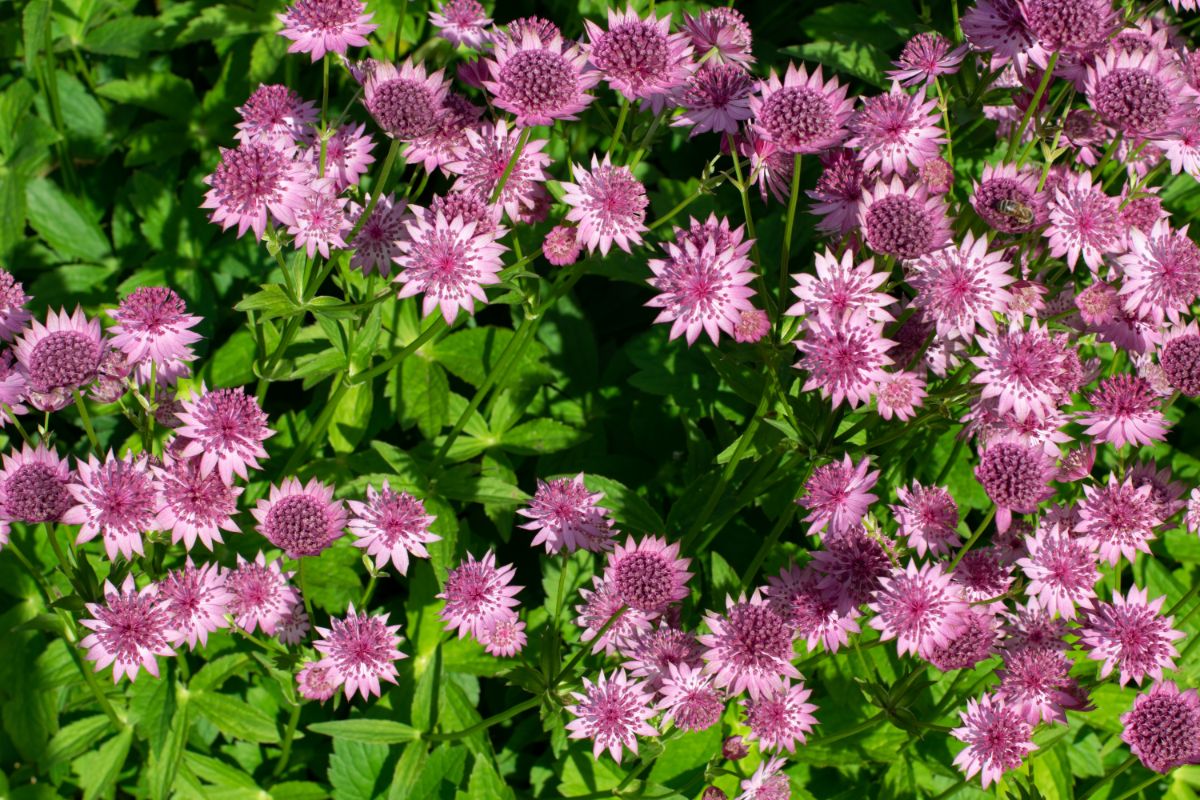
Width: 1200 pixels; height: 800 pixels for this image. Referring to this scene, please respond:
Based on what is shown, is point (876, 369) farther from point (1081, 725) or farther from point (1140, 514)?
point (1081, 725)

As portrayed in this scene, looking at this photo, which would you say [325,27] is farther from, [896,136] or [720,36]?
[896,136]

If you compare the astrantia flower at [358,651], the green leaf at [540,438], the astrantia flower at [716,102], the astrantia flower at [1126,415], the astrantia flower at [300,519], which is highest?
the astrantia flower at [716,102]

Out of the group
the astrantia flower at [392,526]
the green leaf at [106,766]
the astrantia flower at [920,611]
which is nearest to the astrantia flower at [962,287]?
the astrantia flower at [920,611]

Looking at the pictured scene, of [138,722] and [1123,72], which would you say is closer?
[1123,72]

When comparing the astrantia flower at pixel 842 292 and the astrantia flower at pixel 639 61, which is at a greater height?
the astrantia flower at pixel 639 61

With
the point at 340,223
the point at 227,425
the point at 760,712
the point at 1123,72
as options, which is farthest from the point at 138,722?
the point at 1123,72

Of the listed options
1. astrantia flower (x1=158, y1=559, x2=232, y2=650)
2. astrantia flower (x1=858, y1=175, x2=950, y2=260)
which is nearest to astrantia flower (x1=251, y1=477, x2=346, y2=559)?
astrantia flower (x1=158, y1=559, x2=232, y2=650)

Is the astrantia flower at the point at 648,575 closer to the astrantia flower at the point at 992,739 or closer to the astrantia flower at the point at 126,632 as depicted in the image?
the astrantia flower at the point at 992,739
